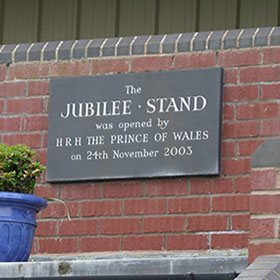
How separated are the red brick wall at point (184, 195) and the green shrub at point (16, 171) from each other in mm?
1099

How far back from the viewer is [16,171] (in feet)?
26.9

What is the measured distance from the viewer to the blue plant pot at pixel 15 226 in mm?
7957

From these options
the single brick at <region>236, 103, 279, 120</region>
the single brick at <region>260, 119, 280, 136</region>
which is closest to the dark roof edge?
the single brick at <region>236, 103, 279, 120</region>

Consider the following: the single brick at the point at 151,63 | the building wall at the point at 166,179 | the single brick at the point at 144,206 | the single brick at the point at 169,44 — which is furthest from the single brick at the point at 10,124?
the single brick at the point at 169,44

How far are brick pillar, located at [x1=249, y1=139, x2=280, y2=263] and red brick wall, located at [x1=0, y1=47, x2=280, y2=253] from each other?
147 centimetres

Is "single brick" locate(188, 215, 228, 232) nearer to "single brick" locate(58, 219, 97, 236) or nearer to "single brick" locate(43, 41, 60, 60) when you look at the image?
"single brick" locate(58, 219, 97, 236)

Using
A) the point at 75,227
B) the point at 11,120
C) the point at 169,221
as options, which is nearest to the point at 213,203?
the point at 169,221

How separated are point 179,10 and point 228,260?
10.8 ft

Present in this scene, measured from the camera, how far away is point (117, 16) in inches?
412

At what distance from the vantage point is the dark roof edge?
364 inches

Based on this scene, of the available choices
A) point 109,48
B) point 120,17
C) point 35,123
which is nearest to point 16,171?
point 35,123

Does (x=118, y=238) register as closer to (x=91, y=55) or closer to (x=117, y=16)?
(x=91, y=55)

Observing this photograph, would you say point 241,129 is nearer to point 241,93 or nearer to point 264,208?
point 241,93

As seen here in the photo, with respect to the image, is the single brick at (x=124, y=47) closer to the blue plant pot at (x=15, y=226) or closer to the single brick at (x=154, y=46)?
the single brick at (x=154, y=46)
